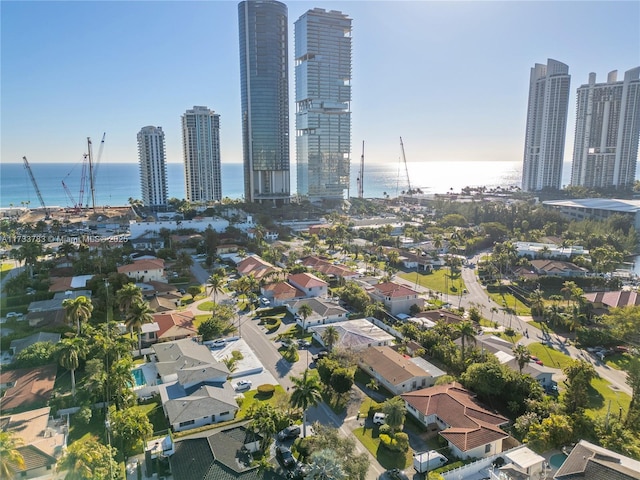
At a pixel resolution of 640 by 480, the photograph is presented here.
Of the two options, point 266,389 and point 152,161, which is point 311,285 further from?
point 152,161

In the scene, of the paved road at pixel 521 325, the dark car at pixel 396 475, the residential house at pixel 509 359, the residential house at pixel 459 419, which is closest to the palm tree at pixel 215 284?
the paved road at pixel 521 325

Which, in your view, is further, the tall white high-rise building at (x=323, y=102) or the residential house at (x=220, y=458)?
the tall white high-rise building at (x=323, y=102)

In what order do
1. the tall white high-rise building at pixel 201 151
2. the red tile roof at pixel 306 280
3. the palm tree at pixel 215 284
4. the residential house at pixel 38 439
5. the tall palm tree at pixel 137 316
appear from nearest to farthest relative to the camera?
1. the residential house at pixel 38 439
2. the tall palm tree at pixel 137 316
3. the palm tree at pixel 215 284
4. the red tile roof at pixel 306 280
5. the tall white high-rise building at pixel 201 151

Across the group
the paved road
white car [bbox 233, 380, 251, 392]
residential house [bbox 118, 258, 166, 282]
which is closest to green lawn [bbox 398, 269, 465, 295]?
the paved road

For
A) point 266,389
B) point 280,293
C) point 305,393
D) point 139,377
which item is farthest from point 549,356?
point 139,377

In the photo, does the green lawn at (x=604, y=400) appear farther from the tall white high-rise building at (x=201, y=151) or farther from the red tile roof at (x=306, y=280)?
the tall white high-rise building at (x=201, y=151)

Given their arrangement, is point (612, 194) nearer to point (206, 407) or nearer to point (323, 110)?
point (323, 110)

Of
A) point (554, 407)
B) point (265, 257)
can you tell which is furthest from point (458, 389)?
point (265, 257)
